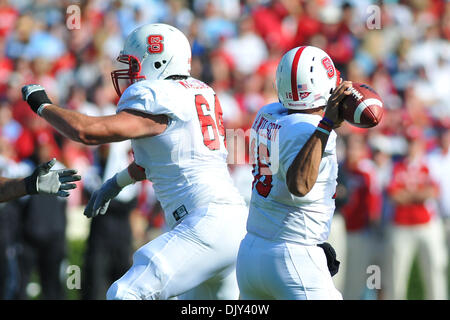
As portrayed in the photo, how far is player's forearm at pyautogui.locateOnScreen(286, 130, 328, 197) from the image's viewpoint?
3822 millimetres

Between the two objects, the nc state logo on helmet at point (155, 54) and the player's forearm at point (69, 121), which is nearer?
the player's forearm at point (69, 121)

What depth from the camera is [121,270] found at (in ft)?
25.5

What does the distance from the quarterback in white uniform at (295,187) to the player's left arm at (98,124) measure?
59cm

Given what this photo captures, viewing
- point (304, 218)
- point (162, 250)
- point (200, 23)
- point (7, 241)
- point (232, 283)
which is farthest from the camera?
point (200, 23)

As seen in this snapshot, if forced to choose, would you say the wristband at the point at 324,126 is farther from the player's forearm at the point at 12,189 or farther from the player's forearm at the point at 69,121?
the player's forearm at the point at 12,189

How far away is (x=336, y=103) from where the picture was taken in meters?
3.95

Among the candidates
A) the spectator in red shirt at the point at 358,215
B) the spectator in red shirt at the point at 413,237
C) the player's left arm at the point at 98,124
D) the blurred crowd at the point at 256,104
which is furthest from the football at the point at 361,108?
the spectator in red shirt at the point at 413,237

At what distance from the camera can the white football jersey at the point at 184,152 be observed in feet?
14.6

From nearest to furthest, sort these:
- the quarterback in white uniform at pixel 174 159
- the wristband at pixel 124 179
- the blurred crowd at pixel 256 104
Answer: the quarterback in white uniform at pixel 174 159
the wristband at pixel 124 179
the blurred crowd at pixel 256 104

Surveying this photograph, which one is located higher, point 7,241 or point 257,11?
point 257,11

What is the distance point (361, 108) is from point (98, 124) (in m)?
1.34
